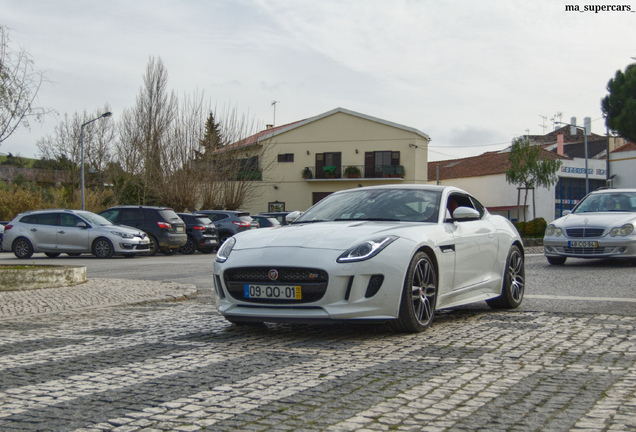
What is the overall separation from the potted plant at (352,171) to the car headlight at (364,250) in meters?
50.6

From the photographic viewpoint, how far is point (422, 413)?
370cm

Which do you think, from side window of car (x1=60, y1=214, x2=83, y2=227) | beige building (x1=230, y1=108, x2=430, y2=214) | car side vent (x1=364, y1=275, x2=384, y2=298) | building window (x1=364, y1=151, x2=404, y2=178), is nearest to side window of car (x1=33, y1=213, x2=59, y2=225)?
side window of car (x1=60, y1=214, x2=83, y2=227)

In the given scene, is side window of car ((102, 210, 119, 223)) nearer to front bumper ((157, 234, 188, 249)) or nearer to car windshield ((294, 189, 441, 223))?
front bumper ((157, 234, 188, 249))

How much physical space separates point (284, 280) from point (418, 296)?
1.21 m

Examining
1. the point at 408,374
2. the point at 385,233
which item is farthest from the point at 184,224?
the point at 408,374

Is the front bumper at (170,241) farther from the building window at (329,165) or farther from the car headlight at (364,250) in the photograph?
the building window at (329,165)

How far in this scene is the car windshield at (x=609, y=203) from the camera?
15.1 metres

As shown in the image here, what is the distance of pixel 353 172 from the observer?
186 feet

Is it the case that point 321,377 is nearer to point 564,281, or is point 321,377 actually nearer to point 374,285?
point 374,285

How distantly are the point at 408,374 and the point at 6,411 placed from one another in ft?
7.81

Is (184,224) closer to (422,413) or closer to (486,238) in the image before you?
(486,238)

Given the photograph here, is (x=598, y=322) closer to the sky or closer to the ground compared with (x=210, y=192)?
closer to the ground

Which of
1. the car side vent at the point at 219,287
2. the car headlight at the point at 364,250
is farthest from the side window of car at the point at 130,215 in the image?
the car headlight at the point at 364,250

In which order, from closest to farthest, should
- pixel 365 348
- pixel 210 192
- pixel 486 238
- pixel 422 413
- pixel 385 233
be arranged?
pixel 422 413 < pixel 365 348 < pixel 385 233 < pixel 486 238 < pixel 210 192
